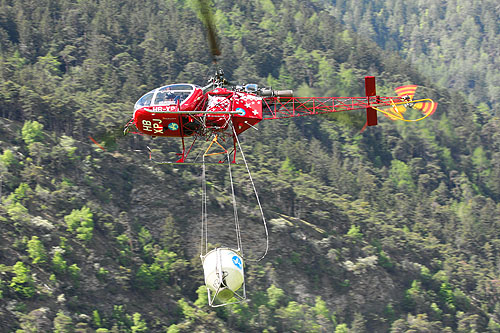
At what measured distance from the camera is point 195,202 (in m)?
88.8

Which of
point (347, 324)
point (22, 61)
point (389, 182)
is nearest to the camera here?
point (347, 324)

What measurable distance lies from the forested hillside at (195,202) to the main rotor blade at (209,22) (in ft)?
21.2

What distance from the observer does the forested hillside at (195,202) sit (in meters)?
78.6

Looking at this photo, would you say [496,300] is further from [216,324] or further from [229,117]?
[229,117]

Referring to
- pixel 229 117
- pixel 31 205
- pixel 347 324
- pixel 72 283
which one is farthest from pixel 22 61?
pixel 229 117

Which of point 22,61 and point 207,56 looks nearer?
point 22,61

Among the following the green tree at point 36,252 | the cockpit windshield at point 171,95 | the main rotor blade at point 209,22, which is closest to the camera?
the main rotor blade at point 209,22

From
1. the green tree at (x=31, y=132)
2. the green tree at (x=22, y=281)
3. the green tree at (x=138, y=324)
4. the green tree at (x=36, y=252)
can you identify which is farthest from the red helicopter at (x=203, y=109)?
the green tree at (x=31, y=132)

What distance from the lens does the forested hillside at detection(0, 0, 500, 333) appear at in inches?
3093

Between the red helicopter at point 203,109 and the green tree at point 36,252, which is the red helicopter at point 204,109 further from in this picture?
the green tree at point 36,252

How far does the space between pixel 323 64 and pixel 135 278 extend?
81.5 m


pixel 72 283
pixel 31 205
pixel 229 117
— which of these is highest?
pixel 229 117

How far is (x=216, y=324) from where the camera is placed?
7994 cm

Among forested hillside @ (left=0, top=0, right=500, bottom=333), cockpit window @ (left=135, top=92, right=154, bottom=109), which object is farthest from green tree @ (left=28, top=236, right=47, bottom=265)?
cockpit window @ (left=135, top=92, right=154, bottom=109)
